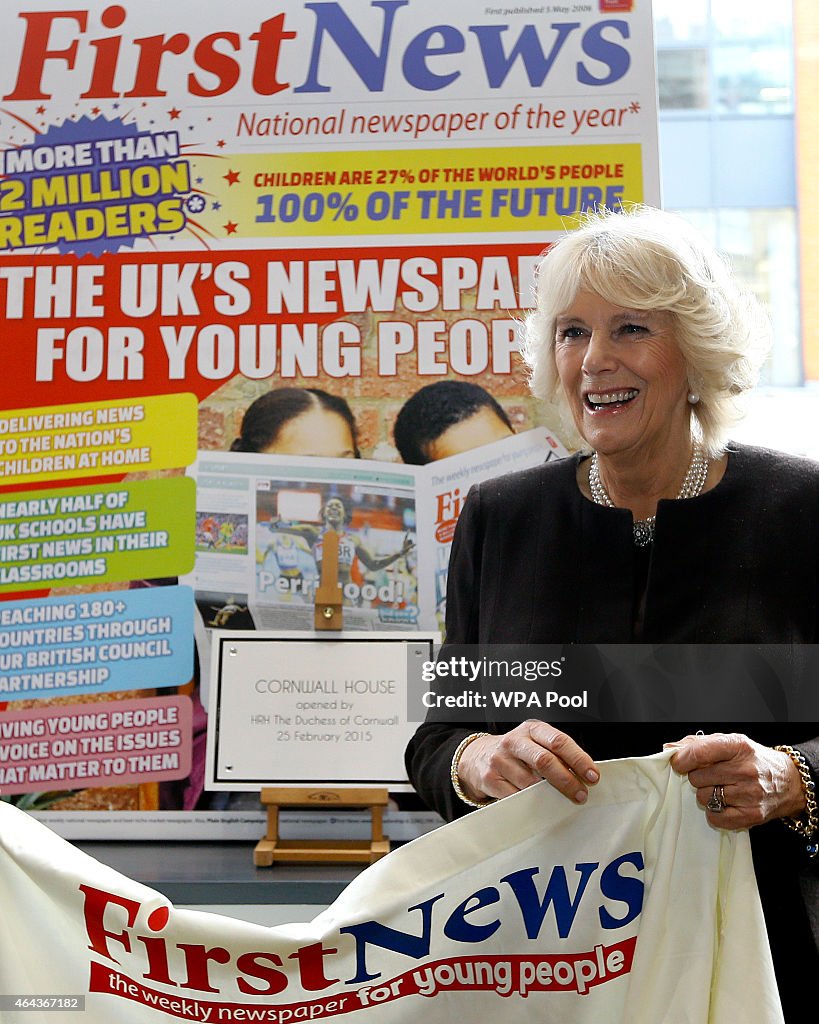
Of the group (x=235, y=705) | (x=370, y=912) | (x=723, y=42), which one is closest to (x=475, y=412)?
(x=235, y=705)

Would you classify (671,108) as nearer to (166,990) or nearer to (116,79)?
(116,79)

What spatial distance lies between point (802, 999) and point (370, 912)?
520mm

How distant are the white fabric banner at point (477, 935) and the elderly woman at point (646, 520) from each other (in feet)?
0.31

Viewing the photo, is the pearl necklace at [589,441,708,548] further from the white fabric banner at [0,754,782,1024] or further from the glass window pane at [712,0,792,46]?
the glass window pane at [712,0,792,46]

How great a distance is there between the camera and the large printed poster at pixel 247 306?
2.45 m

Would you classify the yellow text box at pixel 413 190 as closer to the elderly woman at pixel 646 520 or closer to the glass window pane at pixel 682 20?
the elderly woman at pixel 646 520

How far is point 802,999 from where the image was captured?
1241 mm

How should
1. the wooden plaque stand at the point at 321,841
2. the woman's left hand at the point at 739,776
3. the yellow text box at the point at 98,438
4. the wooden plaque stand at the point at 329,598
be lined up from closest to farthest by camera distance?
the woman's left hand at the point at 739,776
the wooden plaque stand at the point at 321,841
the wooden plaque stand at the point at 329,598
the yellow text box at the point at 98,438

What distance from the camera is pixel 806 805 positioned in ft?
3.91

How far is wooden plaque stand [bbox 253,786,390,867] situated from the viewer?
222cm

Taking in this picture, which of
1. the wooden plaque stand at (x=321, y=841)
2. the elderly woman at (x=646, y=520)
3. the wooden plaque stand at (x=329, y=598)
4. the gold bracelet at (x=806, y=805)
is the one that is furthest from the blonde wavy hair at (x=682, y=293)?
the wooden plaque stand at (x=321, y=841)

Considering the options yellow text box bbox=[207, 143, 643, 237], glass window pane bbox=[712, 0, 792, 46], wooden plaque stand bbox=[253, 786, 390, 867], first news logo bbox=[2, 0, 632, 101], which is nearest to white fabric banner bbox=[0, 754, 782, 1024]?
wooden plaque stand bbox=[253, 786, 390, 867]

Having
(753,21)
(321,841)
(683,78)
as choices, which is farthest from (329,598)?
(753,21)

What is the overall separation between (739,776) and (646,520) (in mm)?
405
